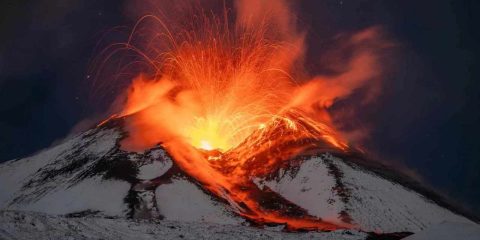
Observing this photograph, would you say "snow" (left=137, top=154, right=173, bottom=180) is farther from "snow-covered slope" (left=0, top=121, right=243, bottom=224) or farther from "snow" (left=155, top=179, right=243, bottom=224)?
"snow" (left=155, top=179, right=243, bottom=224)

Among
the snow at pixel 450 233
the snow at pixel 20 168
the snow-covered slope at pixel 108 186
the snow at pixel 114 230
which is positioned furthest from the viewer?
the snow at pixel 20 168

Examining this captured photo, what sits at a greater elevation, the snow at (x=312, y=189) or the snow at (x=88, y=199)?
the snow at (x=312, y=189)

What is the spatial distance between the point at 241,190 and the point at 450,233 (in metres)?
55.9

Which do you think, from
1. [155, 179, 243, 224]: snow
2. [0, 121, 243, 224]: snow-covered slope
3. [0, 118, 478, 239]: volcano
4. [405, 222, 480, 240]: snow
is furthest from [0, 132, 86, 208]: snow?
[405, 222, 480, 240]: snow

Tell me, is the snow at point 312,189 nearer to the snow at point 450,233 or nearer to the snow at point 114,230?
the snow at point 114,230

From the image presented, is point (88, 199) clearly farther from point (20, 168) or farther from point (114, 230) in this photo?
point (114, 230)

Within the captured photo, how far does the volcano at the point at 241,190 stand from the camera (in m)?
64.5

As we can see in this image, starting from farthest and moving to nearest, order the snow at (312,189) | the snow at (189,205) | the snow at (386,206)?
1. the snow at (312,189)
2. the snow at (386,206)
3. the snow at (189,205)

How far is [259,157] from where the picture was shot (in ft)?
307

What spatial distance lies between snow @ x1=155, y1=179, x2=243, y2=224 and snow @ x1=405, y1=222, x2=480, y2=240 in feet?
116

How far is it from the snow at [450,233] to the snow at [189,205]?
35.4 metres

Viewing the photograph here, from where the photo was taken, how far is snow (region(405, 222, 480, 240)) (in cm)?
2428

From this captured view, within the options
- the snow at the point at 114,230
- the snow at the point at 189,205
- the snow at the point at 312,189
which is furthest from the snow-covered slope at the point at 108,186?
the snow at the point at 114,230

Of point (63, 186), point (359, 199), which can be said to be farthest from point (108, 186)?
point (359, 199)
